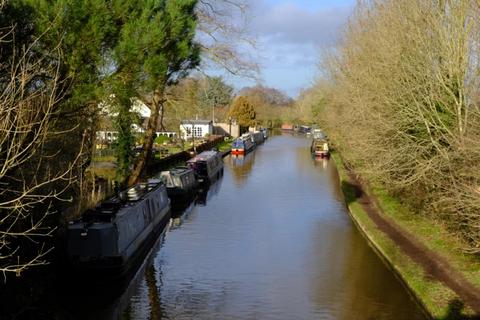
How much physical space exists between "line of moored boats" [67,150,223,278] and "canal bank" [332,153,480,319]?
22.3ft

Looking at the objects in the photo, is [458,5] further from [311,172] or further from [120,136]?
[311,172]

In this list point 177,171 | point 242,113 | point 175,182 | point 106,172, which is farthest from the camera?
point 242,113

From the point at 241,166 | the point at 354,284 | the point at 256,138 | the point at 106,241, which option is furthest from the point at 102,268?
the point at 256,138

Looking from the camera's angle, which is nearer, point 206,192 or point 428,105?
point 428,105

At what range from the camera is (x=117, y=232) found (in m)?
14.8

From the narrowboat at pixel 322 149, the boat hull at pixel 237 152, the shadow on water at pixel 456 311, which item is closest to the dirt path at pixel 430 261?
the shadow on water at pixel 456 311

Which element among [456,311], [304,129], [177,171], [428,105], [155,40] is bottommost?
[456,311]

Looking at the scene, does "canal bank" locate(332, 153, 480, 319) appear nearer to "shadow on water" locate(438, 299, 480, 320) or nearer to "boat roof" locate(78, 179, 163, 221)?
"shadow on water" locate(438, 299, 480, 320)

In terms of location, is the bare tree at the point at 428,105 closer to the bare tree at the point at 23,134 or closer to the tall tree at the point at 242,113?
the bare tree at the point at 23,134

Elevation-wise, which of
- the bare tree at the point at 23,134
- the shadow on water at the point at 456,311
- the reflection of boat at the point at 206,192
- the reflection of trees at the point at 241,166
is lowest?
the shadow on water at the point at 456,311

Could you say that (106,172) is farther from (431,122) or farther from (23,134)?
(23,134)

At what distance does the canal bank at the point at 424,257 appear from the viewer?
41.1 feet

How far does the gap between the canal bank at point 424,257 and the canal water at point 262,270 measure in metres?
0.39

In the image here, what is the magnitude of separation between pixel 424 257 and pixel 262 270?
13.6 ft
